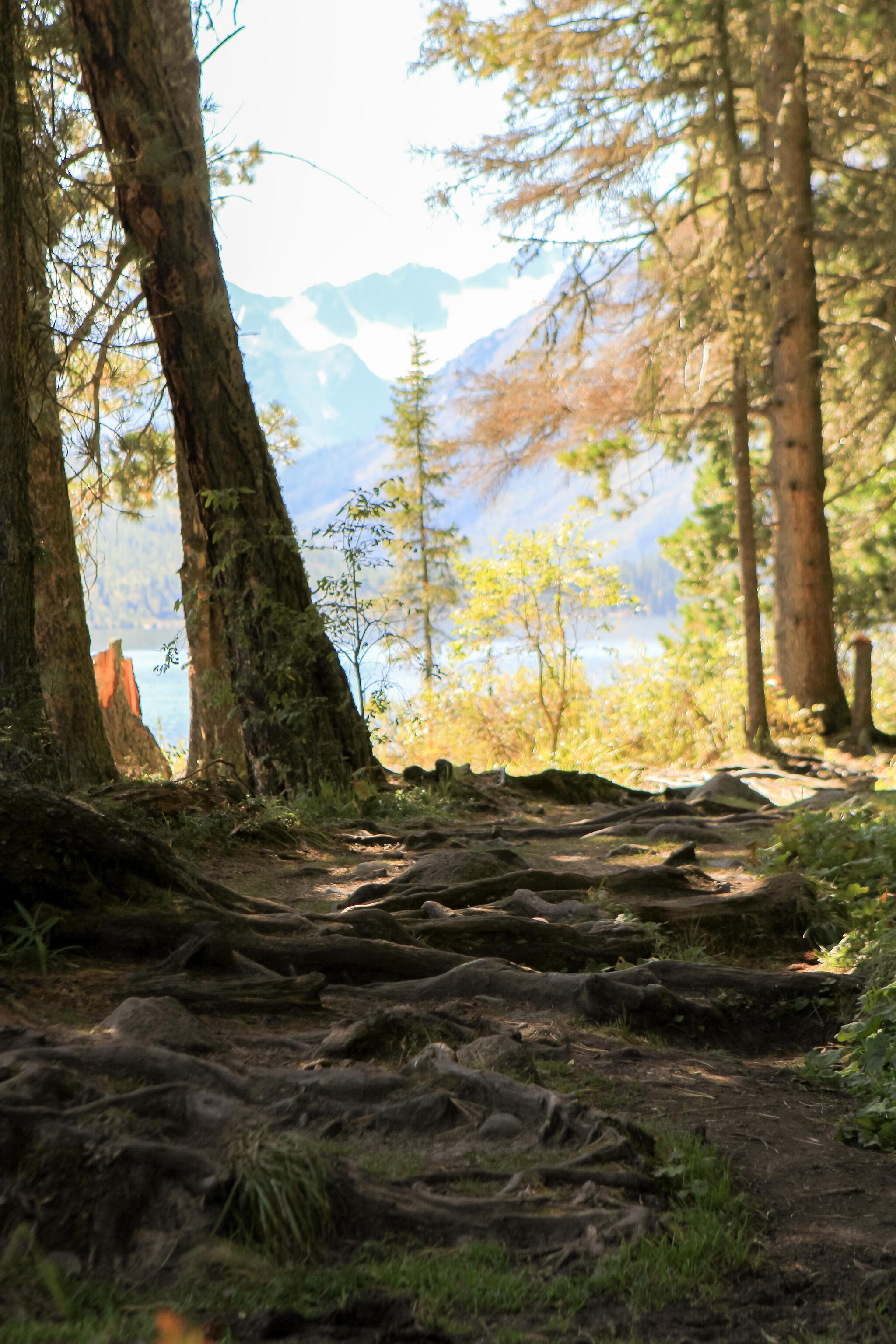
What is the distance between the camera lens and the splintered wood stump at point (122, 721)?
17.3 m

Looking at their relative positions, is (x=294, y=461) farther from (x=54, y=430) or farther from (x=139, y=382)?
(x=54, y=430)

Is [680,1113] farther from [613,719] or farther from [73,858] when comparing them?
[613,719]

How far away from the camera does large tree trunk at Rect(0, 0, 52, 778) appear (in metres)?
7.18

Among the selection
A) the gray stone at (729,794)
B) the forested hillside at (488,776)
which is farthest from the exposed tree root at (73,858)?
the gray stone at (729,794)

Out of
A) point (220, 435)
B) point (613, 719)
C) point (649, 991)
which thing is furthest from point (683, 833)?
point (613, 719)

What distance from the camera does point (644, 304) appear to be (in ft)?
54.3

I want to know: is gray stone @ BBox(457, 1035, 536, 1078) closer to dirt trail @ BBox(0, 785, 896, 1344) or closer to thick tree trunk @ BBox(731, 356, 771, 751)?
dirt trail @ BBox(0, 785, 896, 1344)

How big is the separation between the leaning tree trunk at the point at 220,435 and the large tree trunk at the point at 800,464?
8.32 m

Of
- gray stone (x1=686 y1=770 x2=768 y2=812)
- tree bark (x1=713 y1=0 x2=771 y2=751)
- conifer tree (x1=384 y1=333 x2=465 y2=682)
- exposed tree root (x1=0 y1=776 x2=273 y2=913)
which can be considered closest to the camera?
exposed tree root (x1=0 y1=776 x2=273 y2=913)

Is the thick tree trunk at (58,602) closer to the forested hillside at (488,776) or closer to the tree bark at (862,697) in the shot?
the forested hillside at (488,776)

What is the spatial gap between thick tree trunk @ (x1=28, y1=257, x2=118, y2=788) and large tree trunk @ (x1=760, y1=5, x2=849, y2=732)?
32.0 feet

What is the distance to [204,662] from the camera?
12438 mm

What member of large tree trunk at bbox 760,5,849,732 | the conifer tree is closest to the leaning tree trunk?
large tree trunk at bbox 760,5,849,732

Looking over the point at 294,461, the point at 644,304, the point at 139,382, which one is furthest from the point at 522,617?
the point at 139,382
